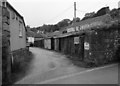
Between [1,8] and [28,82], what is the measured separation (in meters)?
3.61

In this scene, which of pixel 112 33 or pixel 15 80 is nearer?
pixel 15 80

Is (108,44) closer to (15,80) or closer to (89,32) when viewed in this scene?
(89,32)

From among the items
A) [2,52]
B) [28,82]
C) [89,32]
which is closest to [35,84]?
[28,82]

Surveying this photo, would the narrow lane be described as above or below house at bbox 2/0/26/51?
below

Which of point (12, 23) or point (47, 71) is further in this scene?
point (12, 23)

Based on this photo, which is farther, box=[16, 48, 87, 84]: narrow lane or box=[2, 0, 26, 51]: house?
box=[16, 48, 87, 84]: narrow lane

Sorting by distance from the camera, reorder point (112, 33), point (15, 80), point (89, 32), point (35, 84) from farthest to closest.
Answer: point (112, 33) < point (89, 32) < point (15, 80) < point (35, 84)

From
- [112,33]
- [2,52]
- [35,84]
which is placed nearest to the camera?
[2,52]

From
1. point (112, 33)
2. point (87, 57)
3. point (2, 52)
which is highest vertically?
point (112, 33)

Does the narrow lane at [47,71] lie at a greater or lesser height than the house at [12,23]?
lesser

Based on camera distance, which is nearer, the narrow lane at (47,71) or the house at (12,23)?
the house at (12,23)

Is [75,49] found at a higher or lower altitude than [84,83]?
higher

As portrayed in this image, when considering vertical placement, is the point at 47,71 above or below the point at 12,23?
below

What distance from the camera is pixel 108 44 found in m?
8.92
